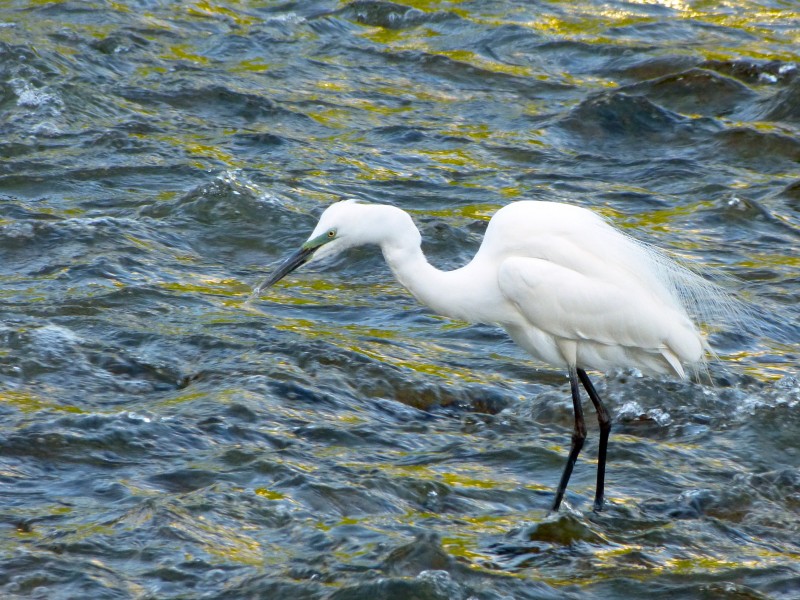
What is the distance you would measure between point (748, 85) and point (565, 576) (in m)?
6.45

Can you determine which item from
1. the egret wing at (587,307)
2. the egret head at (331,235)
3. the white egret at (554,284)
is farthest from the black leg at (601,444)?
the egret head at (331,235)

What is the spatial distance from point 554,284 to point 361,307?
196cm

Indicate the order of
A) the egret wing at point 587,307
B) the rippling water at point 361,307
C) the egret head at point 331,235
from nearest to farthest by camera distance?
the rippling water at point 361,307 → the egret head at point 331,235 → the egret wing at point 587,307

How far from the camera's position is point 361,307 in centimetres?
Result: 656

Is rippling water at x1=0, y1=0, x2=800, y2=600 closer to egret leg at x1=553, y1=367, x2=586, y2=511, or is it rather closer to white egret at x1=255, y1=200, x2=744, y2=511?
egret leg at x1=553, y1=367, x2=586, y2=511

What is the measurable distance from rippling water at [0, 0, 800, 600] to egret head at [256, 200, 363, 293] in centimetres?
80

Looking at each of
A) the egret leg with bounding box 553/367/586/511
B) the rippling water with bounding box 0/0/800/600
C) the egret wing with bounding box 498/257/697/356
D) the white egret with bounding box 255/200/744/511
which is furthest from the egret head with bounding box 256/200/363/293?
the egret leg with bounding box 553/367/586/511

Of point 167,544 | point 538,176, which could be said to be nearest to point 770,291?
point 538,176

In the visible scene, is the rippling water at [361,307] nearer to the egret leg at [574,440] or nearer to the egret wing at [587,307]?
the egret leg at [574,440]

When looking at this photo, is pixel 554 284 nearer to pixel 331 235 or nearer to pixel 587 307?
pixel 587 307

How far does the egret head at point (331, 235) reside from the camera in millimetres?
4555

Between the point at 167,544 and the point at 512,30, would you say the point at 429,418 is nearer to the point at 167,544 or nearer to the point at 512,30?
the point at 167,544

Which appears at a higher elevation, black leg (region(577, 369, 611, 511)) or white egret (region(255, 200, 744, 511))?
white egret (region(255, 200, 744, 511))

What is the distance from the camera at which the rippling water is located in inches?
168
